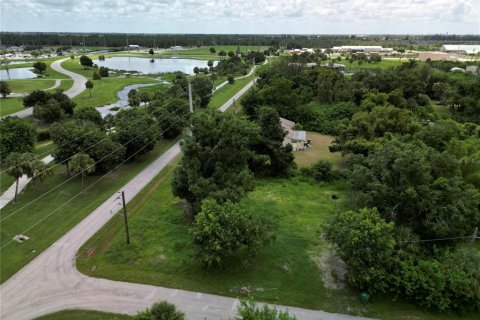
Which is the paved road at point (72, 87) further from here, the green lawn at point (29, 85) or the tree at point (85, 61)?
the tree at point (85, 61)

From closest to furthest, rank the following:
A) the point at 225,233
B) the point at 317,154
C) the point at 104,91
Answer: the point at 225,233
the point at 317,154
the point at 104,91

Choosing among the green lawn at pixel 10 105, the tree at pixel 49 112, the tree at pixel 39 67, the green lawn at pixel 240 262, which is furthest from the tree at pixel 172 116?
the tree at pixel 39 67

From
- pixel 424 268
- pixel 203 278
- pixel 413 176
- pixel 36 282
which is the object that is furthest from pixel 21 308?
pixel 413 176

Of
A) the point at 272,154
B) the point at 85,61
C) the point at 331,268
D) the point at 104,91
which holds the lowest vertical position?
the point at 331,268

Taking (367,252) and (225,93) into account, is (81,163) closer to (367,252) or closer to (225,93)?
(367,252)

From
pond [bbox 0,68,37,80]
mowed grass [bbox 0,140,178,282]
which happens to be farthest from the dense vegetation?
pond [bbox 0,68,37,80]

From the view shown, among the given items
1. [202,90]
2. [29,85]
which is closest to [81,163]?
[202,90]

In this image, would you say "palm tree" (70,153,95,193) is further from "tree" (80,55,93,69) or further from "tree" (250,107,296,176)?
"tree" (80,55,93,69)
